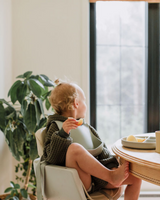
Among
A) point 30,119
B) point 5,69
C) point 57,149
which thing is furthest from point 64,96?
point 5,69

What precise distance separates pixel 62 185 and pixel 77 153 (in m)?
0.18

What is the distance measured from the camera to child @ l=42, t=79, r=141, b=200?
113cm

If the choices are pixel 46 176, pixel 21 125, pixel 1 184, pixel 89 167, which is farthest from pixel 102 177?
pixel 1 184

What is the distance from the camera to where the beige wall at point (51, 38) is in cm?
233

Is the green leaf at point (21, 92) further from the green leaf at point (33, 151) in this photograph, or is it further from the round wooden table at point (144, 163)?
the round wooden table at point (144, 163)

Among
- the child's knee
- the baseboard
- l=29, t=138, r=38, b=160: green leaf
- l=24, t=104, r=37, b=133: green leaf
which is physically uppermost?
l=24, t=104, r=37, b=133: green leaf

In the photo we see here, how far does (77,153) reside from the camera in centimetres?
114

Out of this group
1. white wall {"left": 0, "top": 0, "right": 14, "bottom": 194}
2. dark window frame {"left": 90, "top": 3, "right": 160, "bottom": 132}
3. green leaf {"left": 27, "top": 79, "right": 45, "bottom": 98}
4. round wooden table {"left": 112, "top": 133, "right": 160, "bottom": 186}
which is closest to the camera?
round wooden table {"left": 112, "top": 133, "right": 160, "bottom": 186}

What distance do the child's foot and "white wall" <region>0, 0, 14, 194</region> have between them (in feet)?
4.12

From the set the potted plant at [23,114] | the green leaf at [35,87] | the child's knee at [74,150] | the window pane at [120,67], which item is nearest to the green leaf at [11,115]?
the potted plant at [23,114]

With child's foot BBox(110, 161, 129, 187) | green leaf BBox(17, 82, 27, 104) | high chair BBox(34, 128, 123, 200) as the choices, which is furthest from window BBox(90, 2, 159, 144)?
child's foot BBox(110, 161, 129, 187)

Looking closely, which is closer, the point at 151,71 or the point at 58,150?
the point at 58,150

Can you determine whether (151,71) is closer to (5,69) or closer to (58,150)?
(5,69)

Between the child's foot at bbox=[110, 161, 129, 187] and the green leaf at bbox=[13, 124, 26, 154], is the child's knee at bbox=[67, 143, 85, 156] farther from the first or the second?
the green leaf at bbox=[13, 124, 26, 154]
